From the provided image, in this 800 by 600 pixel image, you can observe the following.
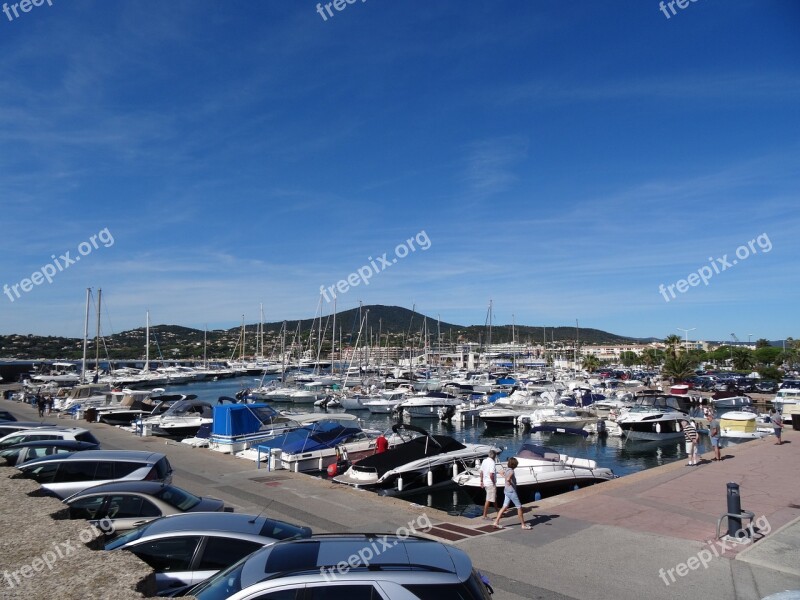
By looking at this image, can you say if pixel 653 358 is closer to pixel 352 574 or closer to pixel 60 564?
pixel 352 574

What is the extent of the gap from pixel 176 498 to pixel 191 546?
357cm

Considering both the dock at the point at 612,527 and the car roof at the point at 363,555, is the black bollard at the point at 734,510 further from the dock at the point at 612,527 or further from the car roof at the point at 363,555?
the car roof at the point at 363,555

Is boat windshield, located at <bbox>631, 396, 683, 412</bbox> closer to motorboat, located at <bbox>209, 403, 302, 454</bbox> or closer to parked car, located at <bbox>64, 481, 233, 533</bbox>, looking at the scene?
motorboat, located at <bbox>209, 403, 302, 454</bbox>

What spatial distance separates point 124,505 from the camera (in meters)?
10.1

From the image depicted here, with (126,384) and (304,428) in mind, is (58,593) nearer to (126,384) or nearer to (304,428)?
(304,428)

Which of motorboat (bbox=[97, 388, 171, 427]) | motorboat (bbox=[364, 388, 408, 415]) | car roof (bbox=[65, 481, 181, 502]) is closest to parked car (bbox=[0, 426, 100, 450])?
car roof (bbox=[65, 481, 181, 502])

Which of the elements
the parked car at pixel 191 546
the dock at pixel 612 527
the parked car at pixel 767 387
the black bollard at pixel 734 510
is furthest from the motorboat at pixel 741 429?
the parked car at pixel 767 387

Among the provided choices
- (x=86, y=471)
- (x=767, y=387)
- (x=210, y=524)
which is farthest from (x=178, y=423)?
(x=767, y=387)

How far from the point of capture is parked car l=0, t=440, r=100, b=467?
14570mm

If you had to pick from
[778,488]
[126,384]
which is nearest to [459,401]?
[778,488]

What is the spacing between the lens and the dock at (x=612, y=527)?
9.44 metres

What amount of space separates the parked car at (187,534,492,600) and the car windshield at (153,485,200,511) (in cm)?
514

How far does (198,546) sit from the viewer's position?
734 cm

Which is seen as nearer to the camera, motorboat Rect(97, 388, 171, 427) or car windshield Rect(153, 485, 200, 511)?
car windshield Rect(153, 485, 200, 511)
